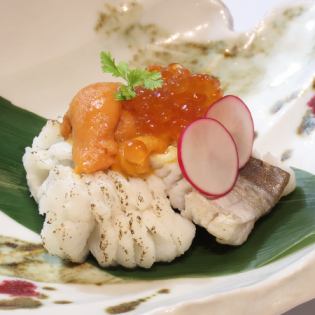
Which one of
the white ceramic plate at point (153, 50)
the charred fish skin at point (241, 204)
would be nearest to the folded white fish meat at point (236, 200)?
the charred fish skin at point (241, 204)

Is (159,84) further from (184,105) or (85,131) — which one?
(85,131)

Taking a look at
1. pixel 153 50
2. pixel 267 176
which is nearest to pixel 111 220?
pixel 267 176

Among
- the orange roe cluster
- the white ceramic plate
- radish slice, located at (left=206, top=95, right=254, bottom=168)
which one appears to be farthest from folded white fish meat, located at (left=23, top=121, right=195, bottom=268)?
the white ceramic plate

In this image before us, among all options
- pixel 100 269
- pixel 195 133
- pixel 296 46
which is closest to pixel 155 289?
pixel 100 269

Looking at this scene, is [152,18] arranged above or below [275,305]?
above

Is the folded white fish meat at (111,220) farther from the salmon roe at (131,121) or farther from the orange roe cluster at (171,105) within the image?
the orange roe cluster at (171,105)

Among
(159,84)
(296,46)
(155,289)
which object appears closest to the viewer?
(155,289)
